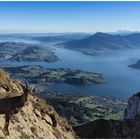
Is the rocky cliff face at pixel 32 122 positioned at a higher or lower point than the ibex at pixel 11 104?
lower

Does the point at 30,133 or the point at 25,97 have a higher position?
the point at 25,97

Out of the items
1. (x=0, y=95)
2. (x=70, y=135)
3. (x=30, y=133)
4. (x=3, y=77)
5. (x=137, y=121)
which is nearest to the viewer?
(x=0, y=95)

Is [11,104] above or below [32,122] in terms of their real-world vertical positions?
above

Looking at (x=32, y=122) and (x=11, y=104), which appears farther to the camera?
(x=32, y=122)

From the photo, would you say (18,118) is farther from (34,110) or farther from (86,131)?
(86,131)

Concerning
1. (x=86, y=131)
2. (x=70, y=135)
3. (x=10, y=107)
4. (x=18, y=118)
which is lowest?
(x=86, y=131)

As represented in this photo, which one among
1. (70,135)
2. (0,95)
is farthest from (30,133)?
(70,135)

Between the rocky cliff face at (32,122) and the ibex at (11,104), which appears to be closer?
the ibex at (11,104)

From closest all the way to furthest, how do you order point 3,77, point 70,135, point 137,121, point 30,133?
point 30,133, point 3,77, point 70,135, point 137,121
